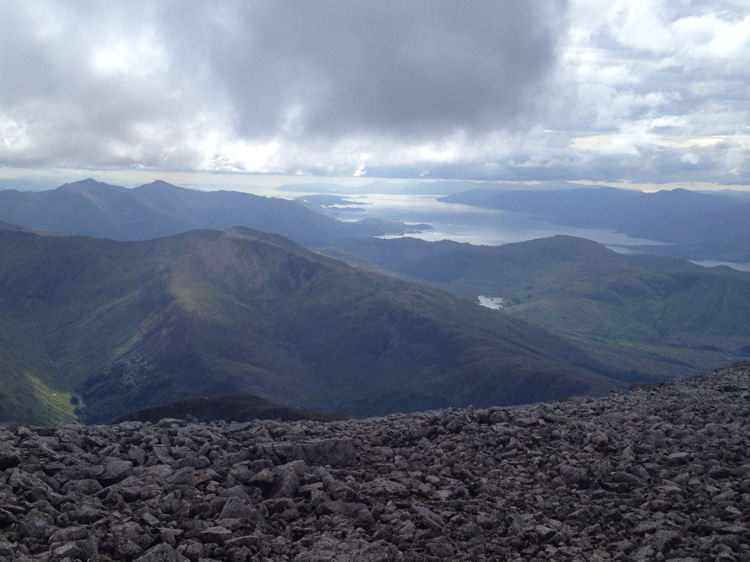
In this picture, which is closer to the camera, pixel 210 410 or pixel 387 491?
pixel 387 491

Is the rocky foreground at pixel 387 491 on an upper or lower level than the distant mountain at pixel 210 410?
upper

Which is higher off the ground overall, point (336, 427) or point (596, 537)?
point (596, 537)

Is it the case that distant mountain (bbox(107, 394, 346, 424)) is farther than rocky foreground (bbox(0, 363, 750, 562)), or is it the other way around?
distant mountain (bbox(107, 394, 346, 424))

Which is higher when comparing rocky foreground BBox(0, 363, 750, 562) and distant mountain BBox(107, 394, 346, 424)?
rocky foreground BBox(0, 363, 750, 562)

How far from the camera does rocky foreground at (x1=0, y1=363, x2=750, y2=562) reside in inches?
545

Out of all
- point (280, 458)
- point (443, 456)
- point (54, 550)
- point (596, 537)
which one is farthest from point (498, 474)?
point (54, 550)

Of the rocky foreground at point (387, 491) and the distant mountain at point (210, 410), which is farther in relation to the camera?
the distant mountain at point (210, 410)

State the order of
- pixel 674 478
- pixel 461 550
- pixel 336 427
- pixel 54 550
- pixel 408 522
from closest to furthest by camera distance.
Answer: pixel 54 550
pixel 461 550
pixel 408 522
pixel 674 478
pixel 336 427

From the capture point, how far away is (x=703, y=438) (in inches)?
870

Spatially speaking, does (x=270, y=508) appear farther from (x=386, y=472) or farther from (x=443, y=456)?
(x=443, y=456)

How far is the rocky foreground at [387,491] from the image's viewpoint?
13.9 m

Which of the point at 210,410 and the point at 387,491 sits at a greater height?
the point at 387,491

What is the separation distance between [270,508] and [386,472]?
492 centimetres

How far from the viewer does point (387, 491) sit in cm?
1777
